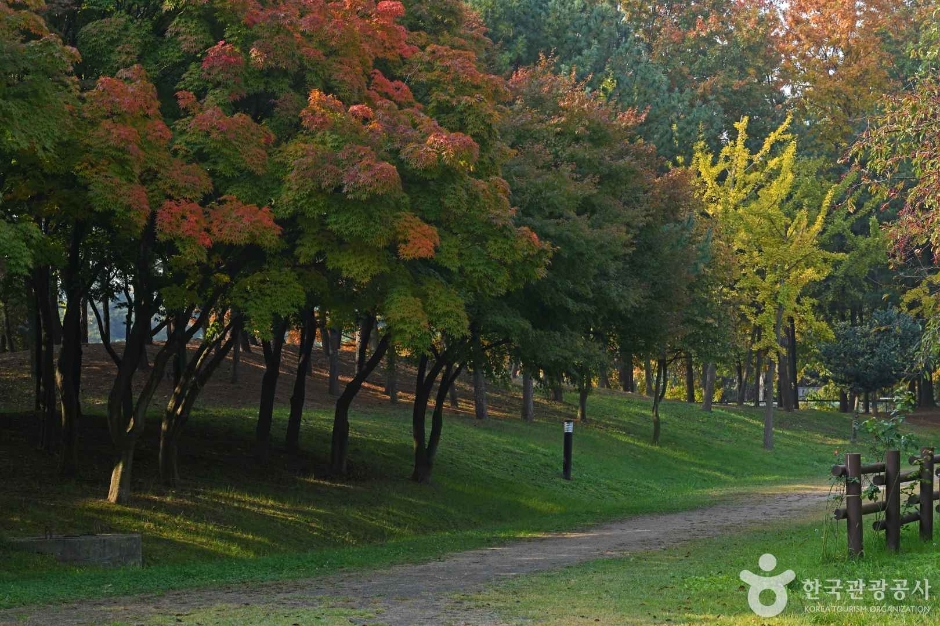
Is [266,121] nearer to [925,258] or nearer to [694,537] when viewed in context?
[694,537]

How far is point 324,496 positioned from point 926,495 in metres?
12.3

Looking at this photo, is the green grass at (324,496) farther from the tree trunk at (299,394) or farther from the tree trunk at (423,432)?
the tree trunk at (299,394)

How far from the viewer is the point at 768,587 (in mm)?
11008

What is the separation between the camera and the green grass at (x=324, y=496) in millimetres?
16000

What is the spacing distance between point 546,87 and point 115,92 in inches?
546

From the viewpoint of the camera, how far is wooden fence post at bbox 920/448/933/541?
46.4 ft

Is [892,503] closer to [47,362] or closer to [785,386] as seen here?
[47,362]

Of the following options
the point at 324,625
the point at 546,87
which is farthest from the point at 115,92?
the point at 546,87

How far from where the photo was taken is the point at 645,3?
60.2 metres

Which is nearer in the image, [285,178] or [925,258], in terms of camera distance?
[285,178]

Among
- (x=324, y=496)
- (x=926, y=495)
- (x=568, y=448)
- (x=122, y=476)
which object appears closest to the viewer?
(x=926, y=495)

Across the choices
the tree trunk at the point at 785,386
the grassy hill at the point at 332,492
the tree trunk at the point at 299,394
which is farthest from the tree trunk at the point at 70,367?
the tree trunk at the point at 785,386

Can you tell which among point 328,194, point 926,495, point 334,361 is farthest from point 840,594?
point 334,361

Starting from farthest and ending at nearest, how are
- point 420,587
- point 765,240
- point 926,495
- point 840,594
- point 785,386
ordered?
point 785,386 → point 765,240 → point 926,495 → point 420,587 → point 840,594
